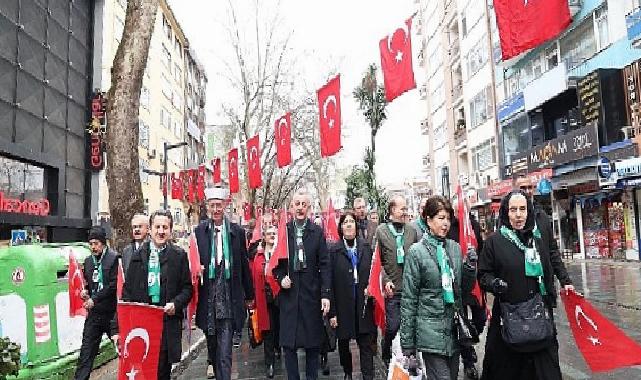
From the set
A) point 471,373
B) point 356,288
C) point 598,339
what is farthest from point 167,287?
point 598,339

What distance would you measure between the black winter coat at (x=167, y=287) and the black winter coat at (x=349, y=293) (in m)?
1.82

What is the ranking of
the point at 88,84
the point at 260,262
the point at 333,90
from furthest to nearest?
1. the point at 88,84
2. the point at 333,90
3. the point at 260,262

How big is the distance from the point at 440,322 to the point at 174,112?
153 ft

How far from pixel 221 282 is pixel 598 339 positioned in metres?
3.65

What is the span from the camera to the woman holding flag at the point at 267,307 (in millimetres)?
7836

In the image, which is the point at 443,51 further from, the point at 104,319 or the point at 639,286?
the point at 104,319

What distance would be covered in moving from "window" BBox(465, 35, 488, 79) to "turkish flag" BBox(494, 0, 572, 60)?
91.6 ft

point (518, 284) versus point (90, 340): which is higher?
point (518, 284)

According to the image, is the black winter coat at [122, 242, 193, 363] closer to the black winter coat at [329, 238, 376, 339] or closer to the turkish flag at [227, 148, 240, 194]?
the black winter coat at [329, 238, 376, 339]

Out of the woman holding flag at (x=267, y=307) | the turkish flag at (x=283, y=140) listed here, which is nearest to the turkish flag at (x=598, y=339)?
the woman holding flag at (x=267, y=307)

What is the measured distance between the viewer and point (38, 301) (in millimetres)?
6805

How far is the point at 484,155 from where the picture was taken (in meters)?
35.6

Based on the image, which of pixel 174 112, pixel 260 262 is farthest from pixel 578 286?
pixel 174 112

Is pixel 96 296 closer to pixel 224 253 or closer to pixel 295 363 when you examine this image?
pixel 224 253
